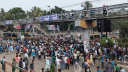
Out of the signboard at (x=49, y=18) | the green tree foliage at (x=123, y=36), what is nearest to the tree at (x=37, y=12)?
the signboard at (x=49, y=18)

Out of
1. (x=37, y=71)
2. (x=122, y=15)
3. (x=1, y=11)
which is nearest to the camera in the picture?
(x=37, y=71)

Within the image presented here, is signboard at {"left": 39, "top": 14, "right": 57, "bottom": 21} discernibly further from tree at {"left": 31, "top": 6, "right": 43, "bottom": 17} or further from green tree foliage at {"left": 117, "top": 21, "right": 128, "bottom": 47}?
tree at {"left": 31, "top": 6, "right": 43, "bottom": 17}

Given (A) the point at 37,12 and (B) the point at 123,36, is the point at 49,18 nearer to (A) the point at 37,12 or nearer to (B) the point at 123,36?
(B) the point at 123,36

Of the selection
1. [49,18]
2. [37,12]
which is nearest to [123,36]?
[49,18]

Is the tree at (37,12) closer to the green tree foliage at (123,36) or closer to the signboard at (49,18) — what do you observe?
the signboard at (49,18)

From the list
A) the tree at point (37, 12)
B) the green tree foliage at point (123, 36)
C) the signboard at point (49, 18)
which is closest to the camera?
the green tree foliage at point (123, 36)

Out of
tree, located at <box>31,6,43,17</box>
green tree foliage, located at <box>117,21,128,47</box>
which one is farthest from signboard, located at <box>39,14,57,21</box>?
tree, located at <box>31,6,43,17</box>

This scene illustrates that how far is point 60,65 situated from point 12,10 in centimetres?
5608

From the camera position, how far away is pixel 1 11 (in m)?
57.0

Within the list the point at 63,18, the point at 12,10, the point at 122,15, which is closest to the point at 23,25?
the point at 63,18

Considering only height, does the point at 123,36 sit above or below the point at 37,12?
below

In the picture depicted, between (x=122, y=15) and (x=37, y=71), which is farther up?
(x=122, y=15)

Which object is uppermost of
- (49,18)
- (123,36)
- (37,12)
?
(37,12)

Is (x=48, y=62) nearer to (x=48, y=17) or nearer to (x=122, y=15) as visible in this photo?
(x=122, y=15)
